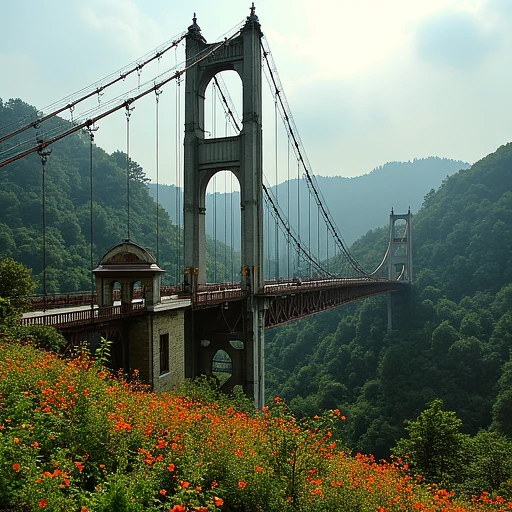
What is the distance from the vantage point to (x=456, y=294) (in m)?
56.7

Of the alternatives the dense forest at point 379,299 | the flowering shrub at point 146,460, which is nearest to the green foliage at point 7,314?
the flowering shrub at point 146,460

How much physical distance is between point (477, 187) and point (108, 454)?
72188 mm

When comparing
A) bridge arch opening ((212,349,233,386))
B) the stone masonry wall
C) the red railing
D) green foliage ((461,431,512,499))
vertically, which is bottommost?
green foliage ((461,431,512,499))

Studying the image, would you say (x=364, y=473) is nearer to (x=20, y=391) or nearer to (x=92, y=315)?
(x=20, y=391)

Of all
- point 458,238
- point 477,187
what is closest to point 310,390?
point 458,238

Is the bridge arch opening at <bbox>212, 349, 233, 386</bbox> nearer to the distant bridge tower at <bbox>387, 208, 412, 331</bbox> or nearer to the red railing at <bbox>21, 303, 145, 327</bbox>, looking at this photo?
the red railing at <bbox>21, 303, 145, 327</bbox>

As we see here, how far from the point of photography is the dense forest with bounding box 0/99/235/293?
4272 centimetres

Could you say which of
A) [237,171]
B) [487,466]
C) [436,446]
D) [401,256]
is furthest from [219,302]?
[401,256]

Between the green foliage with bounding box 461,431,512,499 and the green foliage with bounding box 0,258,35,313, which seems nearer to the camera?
the green foliage with bounding box 0,258,35,313

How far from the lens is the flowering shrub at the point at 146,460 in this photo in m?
3.87

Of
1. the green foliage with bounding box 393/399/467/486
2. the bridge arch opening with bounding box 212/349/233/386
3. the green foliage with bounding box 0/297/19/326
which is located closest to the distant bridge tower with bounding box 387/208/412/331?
the bridge arch opening with bounding box 212/349/233/386

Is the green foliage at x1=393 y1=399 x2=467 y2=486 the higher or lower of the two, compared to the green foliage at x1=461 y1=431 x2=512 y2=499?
higher

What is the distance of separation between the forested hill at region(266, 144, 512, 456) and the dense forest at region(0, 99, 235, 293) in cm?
1657

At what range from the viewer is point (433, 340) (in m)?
47.8
